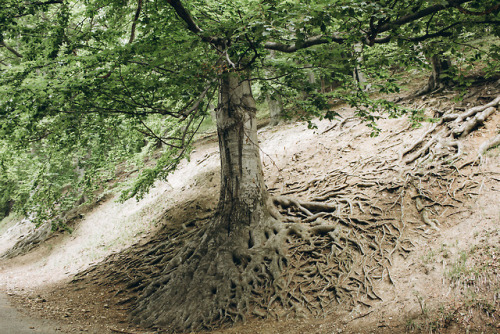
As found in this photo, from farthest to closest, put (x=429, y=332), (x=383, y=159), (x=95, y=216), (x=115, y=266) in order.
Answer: (x=95, y=216)
(x=115, y=266)
(x=383, y=159)
(x=429, y=332)

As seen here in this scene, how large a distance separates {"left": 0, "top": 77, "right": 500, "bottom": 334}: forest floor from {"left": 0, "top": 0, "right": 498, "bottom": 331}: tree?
784 millimetres

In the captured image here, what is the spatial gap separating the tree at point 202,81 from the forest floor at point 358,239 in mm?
784

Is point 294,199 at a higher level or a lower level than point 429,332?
higher

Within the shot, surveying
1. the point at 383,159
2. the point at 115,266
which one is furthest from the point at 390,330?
the point at 115,266

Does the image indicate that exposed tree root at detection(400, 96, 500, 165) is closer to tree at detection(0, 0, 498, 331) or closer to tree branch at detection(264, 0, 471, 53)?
tree at detection(0, 0, 498, 331)

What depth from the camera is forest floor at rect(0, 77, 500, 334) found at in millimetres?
4703

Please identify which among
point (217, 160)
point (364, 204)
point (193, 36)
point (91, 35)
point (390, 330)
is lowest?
point (390, 330)

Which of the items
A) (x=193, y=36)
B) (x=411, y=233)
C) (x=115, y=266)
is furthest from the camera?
(x=115, y=266)

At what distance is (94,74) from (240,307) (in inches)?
195

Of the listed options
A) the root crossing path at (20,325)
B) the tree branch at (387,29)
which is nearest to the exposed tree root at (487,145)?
the tree branch at (387,29)

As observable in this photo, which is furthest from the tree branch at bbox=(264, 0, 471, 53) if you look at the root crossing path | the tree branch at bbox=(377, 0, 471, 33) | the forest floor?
the root crossing path

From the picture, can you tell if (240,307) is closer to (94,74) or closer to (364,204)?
(364,204)

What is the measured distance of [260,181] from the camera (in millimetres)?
6996

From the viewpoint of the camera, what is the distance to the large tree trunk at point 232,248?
243 inches
